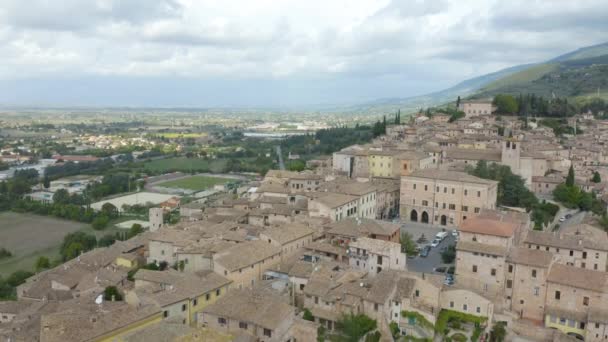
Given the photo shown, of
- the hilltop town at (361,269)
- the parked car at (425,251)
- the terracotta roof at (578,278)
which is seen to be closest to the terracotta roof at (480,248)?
the hilltop town at (361,269)

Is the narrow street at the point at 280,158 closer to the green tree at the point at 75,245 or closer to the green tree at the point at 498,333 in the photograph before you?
the green tree at the point at 75,245

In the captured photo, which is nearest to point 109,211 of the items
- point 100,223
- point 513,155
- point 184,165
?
point 100,223

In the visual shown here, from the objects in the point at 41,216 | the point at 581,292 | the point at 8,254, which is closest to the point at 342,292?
the point at 581,292

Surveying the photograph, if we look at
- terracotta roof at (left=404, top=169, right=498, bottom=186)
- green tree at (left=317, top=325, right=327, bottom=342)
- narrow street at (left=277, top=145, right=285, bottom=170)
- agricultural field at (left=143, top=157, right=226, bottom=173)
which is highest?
terracotta roof at (left=404, top=169, right=498, bottom=186)

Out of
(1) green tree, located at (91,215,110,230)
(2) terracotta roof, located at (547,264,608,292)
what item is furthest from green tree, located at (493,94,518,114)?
(1) green tree, located at (91,215,110,230)

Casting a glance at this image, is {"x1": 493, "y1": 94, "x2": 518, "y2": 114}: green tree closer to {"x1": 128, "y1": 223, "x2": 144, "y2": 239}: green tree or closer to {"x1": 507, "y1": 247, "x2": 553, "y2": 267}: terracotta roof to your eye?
{"x1": 507, "y1": 247, "x2": 553, "y2": 267}: terracotta roof

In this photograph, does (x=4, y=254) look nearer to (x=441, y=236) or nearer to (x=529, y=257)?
(x=441, y=236)
